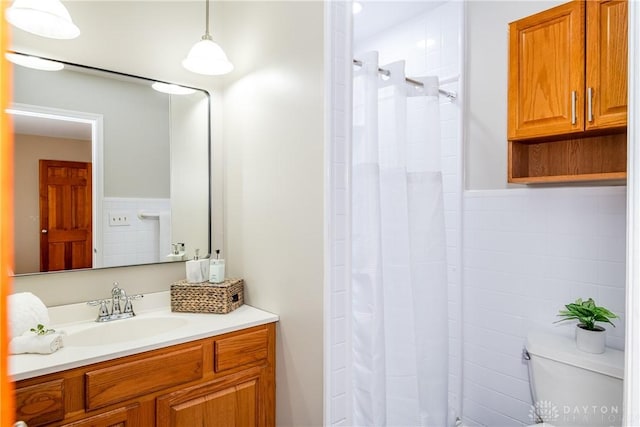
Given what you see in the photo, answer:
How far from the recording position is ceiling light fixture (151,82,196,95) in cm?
187

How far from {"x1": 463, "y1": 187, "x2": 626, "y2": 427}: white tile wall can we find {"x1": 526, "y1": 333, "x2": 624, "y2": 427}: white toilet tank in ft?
0.60

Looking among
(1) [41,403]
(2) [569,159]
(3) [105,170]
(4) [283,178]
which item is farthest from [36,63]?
(2) [569,159]

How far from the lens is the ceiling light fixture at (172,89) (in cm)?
187

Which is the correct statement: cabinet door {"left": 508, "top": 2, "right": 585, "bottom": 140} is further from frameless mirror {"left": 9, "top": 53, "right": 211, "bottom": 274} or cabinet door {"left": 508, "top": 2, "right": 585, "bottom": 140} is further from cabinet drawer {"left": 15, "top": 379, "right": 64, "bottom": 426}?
cabinet drawer {"left": 15, "top": 379, "right": 64, "bottom": 426}

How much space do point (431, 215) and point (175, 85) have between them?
140cm

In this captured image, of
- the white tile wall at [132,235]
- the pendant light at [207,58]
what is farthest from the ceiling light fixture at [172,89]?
the white tile wall at [132,235]

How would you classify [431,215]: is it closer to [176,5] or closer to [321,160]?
[321,160]

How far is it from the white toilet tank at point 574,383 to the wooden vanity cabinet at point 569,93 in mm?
669

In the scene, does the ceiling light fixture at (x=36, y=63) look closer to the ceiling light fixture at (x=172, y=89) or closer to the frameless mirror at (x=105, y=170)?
the frameless mirror at (x=105, y=170)

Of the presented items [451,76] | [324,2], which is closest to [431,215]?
[451,76]

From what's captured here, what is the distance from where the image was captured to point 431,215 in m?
1.83

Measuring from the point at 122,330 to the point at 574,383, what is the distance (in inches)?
71.1

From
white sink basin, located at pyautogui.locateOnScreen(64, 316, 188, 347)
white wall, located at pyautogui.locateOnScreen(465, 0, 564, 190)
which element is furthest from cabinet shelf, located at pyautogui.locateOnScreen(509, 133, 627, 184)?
white sink basin, located at pyautogui.locateOnScreen(64, 316, 188, 347)

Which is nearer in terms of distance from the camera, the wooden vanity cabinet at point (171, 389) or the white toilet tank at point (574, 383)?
the wooden vanity cabinet at point (171, 389)
